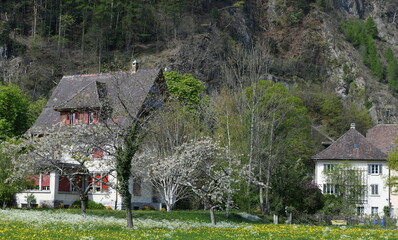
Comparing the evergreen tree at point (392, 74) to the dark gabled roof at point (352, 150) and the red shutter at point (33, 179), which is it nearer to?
the dark gabled roof at point (352, 150)

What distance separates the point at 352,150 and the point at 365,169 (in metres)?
2.55

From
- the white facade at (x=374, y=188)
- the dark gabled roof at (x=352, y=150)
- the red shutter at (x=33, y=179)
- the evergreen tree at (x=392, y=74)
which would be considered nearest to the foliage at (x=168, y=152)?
the red shutter at (x=33, y=179)

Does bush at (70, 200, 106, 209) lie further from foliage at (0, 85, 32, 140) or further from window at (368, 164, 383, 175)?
window at (368, 164, 383, 175)

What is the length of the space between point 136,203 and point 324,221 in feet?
51.7

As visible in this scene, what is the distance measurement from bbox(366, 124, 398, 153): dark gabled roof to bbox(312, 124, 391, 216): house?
413 centimetres

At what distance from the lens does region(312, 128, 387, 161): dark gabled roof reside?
65.8 metres

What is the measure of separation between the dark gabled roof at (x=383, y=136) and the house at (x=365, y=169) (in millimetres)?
4130

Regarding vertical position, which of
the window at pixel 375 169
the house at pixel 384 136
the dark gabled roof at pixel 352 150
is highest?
the house at pixel 384 136

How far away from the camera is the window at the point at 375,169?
65750 mm

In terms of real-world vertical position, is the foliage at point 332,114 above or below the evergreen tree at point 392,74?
Answer: below

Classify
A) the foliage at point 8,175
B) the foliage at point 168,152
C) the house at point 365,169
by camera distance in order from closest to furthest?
the foliage at point 168,152, the foliage at point 8,175, the house at point 365,169

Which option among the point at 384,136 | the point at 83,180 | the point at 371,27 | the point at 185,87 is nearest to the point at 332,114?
the point at 384,136

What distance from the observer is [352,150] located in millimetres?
66688

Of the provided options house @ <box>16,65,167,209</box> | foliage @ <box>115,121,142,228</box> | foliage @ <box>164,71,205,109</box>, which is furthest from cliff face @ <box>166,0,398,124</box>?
foliage @ <box>115,121,142,228</box>
